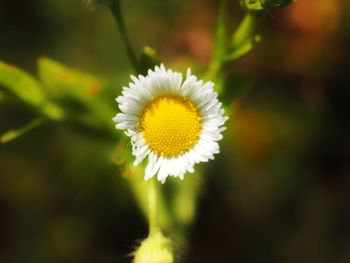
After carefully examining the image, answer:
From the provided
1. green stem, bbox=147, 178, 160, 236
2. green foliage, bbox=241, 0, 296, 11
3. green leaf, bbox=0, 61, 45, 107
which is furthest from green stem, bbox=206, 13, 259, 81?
green leaf, bbox=0, 61, 45, 107

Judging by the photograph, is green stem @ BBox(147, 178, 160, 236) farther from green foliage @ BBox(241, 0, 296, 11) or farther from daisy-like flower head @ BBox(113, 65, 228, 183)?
green foliage @ BBox(241, 0, 296, 11)

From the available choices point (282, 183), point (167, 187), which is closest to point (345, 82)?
point (282, 183)

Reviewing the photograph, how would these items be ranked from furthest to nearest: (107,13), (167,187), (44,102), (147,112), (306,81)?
(107,13) < (306,81) < (167,187) < (44,102) < (147,112)

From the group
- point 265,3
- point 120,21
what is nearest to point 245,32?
point 265,3

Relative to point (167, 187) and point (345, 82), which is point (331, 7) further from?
point (167, 187)

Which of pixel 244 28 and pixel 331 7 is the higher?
pixel 331 7

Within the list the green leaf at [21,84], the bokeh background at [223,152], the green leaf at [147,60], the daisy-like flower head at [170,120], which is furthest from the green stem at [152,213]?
the bokeh background at [223,152]
